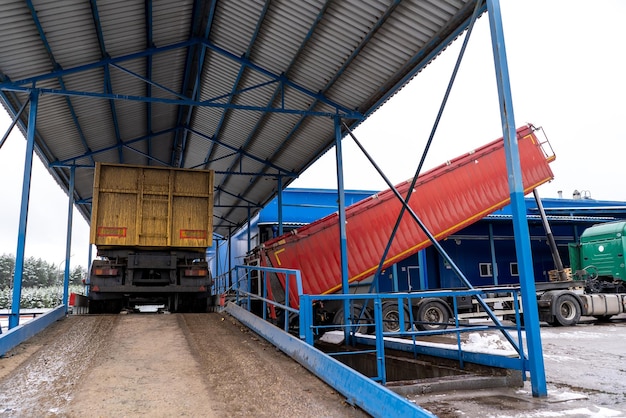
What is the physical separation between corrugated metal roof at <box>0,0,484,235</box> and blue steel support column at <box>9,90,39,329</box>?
583 millimetres

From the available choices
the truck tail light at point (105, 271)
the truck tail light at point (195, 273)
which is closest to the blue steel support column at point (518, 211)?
the truck tail light at point (195, 273)

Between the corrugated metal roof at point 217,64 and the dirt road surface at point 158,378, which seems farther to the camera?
the corrugated metal roof at point 217,64

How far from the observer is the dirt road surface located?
401 cm

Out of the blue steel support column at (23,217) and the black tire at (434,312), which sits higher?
the blue steel support column at (23,217)

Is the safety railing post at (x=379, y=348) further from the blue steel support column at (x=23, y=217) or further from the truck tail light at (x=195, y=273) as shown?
the truck tail light at (x=195, y=273)

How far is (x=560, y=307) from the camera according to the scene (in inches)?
550

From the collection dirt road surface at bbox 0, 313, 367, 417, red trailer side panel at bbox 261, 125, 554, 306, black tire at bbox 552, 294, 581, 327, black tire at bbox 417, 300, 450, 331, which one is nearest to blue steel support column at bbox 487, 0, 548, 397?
dirt road surface at bbox 0, 313, 367, 417

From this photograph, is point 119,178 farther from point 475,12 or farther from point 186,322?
point 475,12

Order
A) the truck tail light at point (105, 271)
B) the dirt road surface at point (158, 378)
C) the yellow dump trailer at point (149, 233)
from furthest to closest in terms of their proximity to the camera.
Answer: the yellow dump trailer at point (149, 233) < the truck tail light at point (105, 271) < the dirt road surface at point (158, 378)

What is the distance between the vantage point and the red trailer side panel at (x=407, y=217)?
1199cm

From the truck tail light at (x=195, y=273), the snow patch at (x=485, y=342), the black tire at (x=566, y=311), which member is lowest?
the snow patch at (x=485, y=342)

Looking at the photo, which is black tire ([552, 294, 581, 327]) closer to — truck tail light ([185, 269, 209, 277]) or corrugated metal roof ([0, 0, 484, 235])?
corrugated metal roof ([0, 0, 484, 235])

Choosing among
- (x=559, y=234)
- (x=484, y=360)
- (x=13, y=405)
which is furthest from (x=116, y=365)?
(x=559, y=234)

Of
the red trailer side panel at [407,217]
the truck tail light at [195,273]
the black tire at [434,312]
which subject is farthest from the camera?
the black tire at [434,312]
